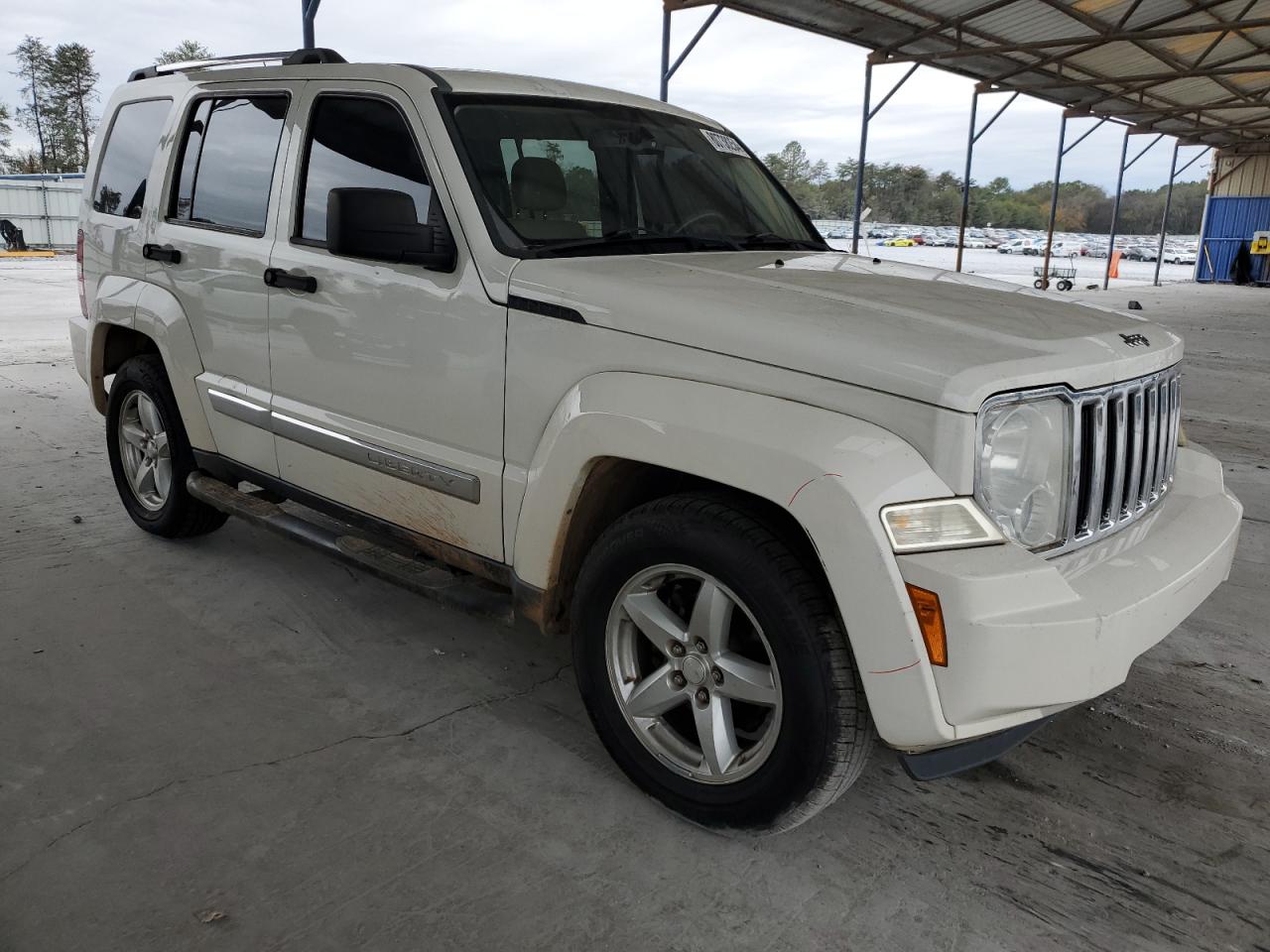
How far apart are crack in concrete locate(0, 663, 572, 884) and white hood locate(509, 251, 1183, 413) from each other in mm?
1316

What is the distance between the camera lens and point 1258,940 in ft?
7.14

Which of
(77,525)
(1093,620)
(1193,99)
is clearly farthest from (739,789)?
(1193,99)

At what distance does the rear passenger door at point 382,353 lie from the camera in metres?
2.83

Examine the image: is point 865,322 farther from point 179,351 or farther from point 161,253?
point 161,253

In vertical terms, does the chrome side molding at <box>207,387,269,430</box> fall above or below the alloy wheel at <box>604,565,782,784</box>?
above

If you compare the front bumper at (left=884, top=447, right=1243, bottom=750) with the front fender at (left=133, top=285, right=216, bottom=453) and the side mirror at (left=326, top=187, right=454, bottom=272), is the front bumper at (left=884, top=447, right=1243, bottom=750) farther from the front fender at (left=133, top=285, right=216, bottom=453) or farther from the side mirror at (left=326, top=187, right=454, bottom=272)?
the front fender at (left=133, top=285, right=216, bottom=453)

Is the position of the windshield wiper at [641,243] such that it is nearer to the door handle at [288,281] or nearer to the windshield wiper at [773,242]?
the windshield wiper at [773,242]

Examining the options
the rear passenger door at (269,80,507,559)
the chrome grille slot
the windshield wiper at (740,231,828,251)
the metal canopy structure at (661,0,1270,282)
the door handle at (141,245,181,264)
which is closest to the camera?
the chrome grille slot

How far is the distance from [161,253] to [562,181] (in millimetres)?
1880

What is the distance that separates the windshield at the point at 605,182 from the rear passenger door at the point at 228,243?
36.5 inches

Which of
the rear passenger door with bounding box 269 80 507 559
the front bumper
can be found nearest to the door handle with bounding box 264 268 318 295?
the rear passenger door with bounding box 269 80 507 559

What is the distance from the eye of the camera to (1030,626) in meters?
1.95

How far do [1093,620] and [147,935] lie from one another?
2071 mm

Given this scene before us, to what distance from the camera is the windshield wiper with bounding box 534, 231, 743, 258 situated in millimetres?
2852
